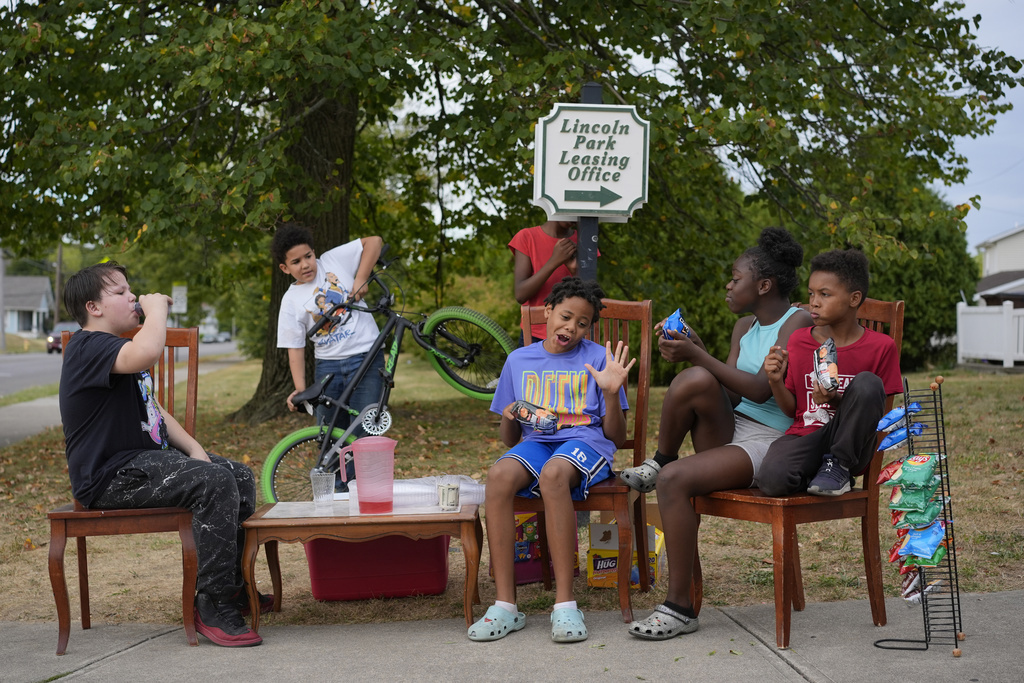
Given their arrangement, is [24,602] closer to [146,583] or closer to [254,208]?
[146,583]

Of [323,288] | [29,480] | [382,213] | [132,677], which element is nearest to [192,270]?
[382,213]

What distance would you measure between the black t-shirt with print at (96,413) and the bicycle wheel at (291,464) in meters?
1.49

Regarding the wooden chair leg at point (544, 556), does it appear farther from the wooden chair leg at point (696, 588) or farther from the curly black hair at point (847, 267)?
the curly black hair at point (847, 267)

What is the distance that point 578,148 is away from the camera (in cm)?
429

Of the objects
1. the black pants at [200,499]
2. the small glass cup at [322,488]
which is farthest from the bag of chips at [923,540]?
the black pants at [200,499]

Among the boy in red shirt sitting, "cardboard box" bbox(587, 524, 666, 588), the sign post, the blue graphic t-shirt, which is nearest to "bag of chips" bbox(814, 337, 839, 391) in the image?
the boy in red shirt sitting

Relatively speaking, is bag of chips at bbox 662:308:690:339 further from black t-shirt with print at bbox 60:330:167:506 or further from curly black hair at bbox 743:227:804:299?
black t-shirt with print at bbox 60:330:167:506

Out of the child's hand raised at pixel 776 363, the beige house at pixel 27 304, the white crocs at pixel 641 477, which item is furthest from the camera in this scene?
the beige house at pixel 27 304

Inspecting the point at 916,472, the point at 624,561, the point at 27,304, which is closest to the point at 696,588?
the point at 624,561

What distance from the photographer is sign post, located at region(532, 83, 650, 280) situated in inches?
168

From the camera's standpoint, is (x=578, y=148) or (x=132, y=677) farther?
(x=578, y=148)

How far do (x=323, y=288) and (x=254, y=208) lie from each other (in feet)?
9.50

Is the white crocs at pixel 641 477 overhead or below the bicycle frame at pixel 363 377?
below

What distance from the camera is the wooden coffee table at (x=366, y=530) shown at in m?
3.62
